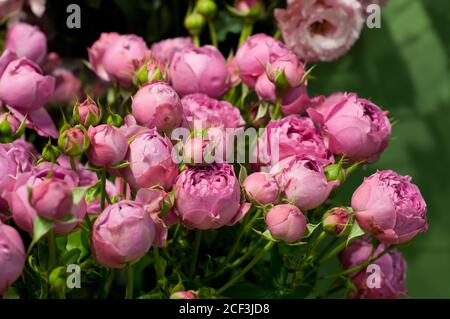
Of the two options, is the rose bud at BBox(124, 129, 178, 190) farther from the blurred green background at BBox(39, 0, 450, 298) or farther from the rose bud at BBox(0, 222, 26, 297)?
the blurred green background at BBox(39, 0, 450, 298)

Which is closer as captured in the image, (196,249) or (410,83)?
(196,249)

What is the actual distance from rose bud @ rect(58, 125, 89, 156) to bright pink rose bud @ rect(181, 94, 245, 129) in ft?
0.31

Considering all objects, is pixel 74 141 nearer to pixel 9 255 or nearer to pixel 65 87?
pixel 9 255

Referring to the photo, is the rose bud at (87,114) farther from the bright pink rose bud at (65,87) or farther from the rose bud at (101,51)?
the bright pink rose bud at (65,87)

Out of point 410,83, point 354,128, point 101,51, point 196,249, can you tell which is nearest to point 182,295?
point 196,249

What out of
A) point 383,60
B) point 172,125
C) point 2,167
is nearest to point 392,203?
point 172,125

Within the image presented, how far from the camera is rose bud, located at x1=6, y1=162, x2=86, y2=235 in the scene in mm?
458

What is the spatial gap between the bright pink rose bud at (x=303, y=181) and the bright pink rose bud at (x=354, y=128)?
0.05 m

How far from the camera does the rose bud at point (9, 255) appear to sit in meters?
0.46

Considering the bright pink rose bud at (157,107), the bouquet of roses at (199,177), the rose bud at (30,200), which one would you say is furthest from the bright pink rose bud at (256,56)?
the rose bud at (30,200)

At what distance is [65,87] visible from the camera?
32.1 inches

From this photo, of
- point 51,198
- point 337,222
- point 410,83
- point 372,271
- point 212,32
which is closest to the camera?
point 51,198

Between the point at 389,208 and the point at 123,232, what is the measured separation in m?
0.19
